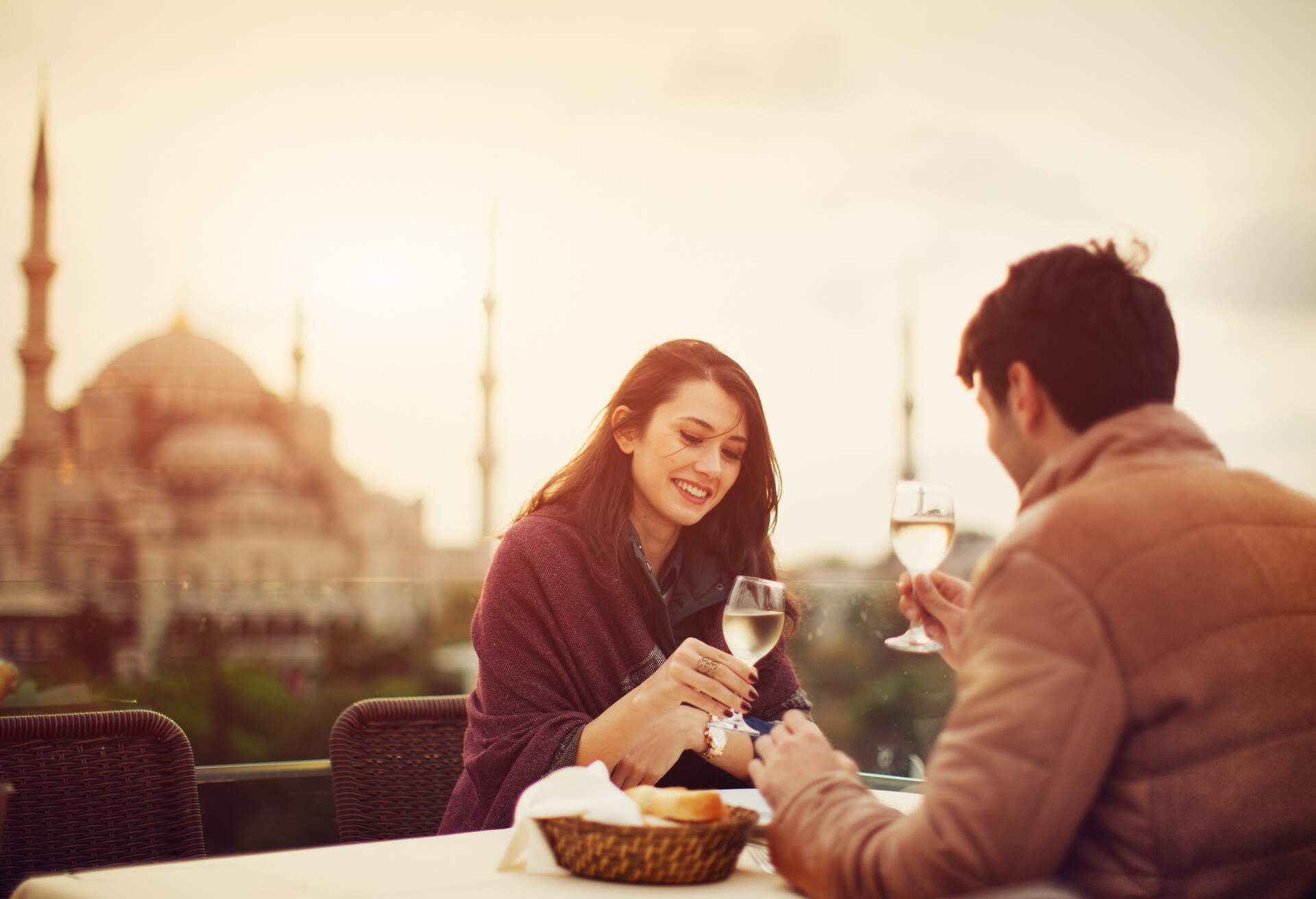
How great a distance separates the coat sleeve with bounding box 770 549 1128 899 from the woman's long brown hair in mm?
Result: 1393

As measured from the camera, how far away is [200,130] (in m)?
34.3

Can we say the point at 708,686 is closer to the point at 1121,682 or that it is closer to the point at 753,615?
the point at 753,615

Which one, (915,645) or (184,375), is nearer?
(915,645)

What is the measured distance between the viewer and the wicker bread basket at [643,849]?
4.29ft

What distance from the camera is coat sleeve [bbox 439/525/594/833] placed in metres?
2.12

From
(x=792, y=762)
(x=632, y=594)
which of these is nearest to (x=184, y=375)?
(x=632, y=594)

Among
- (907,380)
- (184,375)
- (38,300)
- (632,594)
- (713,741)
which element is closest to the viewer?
(713,741)

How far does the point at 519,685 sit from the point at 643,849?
3.13ft

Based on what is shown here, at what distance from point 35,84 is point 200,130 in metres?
7.05

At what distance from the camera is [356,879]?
1.36m

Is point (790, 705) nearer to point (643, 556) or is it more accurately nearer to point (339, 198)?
point (643, 556)

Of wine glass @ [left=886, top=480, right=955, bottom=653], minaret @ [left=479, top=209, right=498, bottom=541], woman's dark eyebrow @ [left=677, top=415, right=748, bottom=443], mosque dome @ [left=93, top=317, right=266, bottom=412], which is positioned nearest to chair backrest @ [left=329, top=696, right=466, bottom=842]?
woman's dark eyebrow @ [left=677, top=415, right=748, bottom=443]

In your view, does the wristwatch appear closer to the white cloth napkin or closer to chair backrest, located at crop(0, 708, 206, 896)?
the white cloth napkin

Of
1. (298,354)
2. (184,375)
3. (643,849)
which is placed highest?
(298,354)
